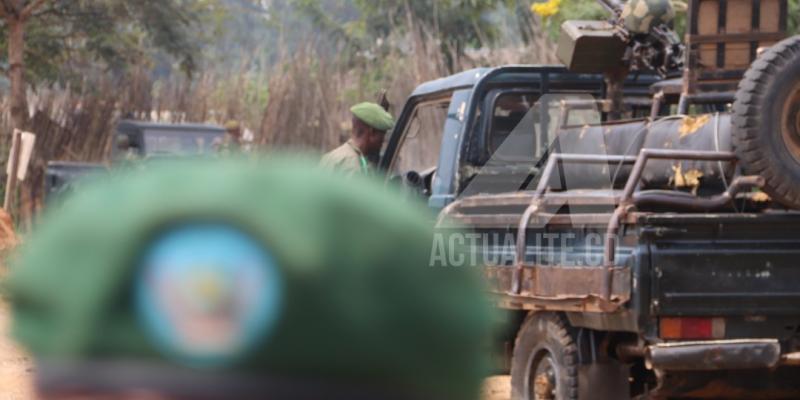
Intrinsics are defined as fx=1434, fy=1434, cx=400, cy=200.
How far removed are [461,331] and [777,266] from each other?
4.60 meters

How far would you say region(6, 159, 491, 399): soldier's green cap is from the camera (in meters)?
1.15

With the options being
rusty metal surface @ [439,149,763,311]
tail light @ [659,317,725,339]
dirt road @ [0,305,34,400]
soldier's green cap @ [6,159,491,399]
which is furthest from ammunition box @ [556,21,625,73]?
soldier's green cap @ [6,159,491,399]

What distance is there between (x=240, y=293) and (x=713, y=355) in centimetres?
446

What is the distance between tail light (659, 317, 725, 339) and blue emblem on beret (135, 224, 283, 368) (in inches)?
175

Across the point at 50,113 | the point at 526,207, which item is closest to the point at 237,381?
the point at 526,207

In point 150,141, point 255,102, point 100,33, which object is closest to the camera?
point 150,141

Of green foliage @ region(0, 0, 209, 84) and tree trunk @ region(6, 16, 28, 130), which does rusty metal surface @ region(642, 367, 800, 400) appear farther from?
green foliage @ region(0, 0, 209, 84)

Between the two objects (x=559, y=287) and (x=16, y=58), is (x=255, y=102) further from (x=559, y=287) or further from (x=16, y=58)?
(x=559, y=287)

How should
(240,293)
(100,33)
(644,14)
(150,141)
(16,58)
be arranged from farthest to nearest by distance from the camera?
1. (100,33)
2. (150,141)
3. (16,58)
4. (644,14)
5. (240,293)

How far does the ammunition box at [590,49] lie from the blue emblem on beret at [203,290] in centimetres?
643

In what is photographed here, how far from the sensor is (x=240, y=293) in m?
1.17

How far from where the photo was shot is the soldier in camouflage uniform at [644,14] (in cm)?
782

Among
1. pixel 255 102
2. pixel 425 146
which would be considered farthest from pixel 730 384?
pixel 255 102

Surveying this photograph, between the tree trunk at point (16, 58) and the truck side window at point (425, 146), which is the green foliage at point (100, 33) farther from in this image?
the truck side window at point (425, 146)
